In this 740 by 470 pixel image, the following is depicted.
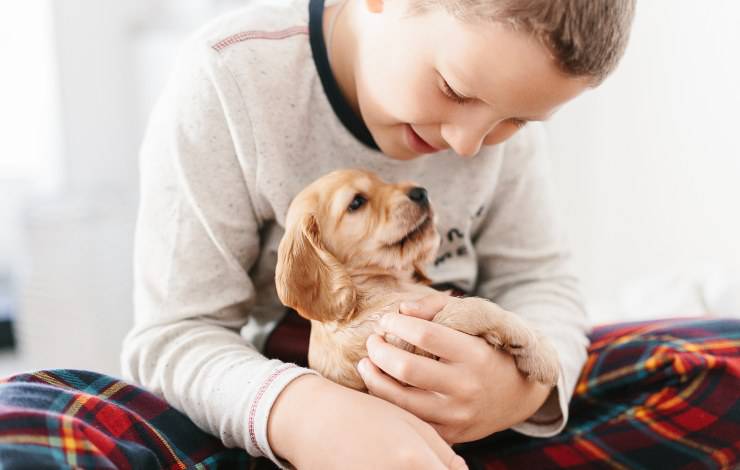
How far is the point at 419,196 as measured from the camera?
97 centimetres

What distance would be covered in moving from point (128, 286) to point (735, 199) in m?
1.71

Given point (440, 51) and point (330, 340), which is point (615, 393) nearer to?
point (330, 340)

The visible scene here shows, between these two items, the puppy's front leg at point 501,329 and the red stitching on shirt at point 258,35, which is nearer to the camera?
the puppy's front leg at point 501,329

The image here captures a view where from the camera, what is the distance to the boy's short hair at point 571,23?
0.77m

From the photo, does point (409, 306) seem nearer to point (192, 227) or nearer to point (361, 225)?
point (361, 225)

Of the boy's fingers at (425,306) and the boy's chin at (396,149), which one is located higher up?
the boy's chin at (396,149)

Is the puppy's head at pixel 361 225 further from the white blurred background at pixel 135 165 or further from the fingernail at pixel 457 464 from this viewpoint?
the white blurred background at pixel 135 165

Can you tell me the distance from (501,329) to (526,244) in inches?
15.7

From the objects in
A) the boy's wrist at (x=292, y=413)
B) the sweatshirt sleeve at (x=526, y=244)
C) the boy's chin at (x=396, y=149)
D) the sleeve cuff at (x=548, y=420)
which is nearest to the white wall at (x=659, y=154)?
the sweatshirt sleeve at (x=526, y=244)

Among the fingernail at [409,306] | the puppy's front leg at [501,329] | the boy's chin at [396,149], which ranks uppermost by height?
the boy's chin at [396,149]

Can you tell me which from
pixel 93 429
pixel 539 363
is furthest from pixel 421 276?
pixel 93 429

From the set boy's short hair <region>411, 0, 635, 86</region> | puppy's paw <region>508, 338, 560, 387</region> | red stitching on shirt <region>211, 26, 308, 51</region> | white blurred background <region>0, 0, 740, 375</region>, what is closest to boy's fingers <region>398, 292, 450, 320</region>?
puppy's paw <region>508, 338, 560, 387</region>

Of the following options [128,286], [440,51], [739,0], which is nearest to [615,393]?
[440,51]

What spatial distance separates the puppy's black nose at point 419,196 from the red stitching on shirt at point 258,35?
33cm
